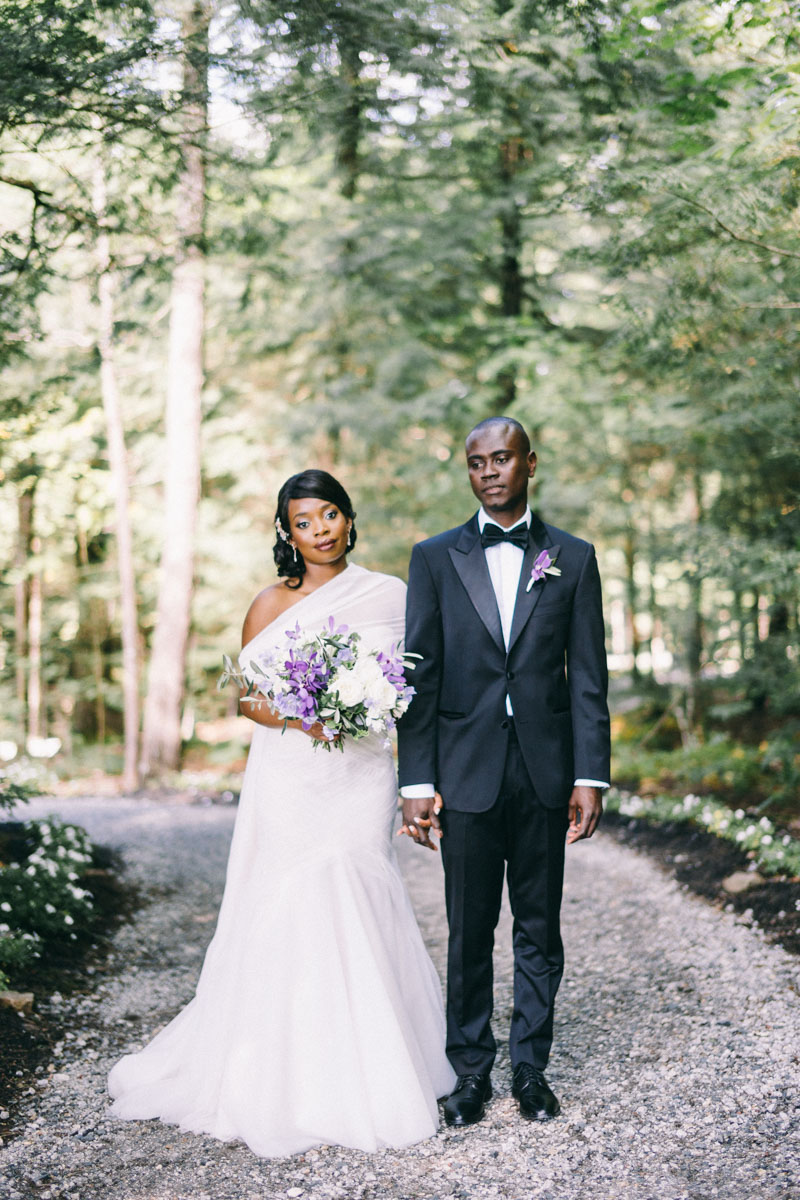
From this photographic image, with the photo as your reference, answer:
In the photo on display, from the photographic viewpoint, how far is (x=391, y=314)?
35.0 ft

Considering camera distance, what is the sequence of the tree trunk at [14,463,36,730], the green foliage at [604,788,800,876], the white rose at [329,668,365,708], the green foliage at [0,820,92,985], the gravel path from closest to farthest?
the gravel path
the white rose at [329,668,365,708]
the green foliage at [0,820,92,985]
the green foliage at [604,788,800,876]
the tree trunk at [14,463,36,730]

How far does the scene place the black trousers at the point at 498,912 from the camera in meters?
3.23

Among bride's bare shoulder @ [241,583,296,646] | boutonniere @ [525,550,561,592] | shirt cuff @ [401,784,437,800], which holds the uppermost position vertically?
boutonniere @ [525,550,561,592]

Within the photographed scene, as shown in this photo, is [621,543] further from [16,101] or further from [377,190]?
[16,101]

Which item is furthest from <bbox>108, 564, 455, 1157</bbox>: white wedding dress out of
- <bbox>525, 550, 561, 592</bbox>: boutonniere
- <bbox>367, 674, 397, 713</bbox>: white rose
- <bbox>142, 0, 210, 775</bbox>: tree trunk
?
<bbox>142, 0, 210, 775</bbox>: tree trunk

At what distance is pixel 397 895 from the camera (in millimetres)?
3354

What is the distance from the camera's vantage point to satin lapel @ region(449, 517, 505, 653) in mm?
3205

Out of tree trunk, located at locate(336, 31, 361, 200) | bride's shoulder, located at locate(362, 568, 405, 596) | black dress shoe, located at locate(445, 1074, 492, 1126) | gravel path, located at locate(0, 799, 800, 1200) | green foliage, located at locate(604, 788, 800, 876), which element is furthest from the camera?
green foliage, located at locate(604, 788, 800, 876)

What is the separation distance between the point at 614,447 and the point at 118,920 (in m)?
7.32

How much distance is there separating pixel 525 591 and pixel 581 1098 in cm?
180

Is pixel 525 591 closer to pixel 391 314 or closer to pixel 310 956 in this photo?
pixel 310 956

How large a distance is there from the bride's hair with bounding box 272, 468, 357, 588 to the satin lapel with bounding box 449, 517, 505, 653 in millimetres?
431

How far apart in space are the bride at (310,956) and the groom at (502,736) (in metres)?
0.20

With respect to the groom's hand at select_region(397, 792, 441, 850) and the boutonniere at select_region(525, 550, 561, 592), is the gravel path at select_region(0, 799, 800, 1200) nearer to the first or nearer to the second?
the groom's hand at select_region(397, 792, 441, 850)
